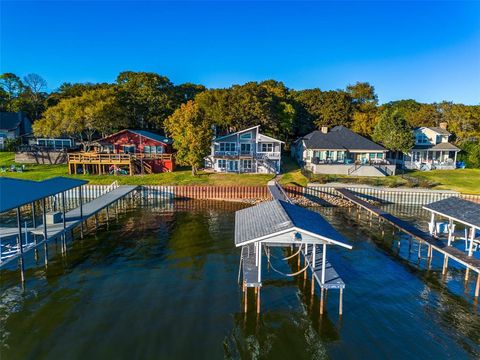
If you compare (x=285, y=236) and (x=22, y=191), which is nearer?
(x=285, y=236)

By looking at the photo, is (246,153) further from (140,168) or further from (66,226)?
(66,226)

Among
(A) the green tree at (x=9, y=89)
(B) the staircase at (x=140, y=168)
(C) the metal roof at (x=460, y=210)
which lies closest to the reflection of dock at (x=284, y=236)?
(C) the metal roof at (x=460, y=210)

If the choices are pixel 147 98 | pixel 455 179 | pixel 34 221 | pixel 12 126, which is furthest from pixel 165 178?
pixel 455 179

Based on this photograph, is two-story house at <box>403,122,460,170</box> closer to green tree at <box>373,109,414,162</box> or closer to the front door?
green tree at <box>373,109,414,162</box>

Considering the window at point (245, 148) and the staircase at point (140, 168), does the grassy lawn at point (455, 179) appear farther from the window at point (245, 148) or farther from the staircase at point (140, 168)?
the staircase at point (140, 168)

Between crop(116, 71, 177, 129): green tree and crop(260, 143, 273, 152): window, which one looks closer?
crop(260, 143, 273, 152): window

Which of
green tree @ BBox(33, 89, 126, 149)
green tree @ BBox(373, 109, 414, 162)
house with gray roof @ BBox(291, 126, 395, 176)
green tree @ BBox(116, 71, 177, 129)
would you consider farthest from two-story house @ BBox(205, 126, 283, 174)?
green tree @ BBox(116, 71, 177, 129)

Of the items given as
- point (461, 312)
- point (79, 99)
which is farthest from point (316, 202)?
point (79, 99)
